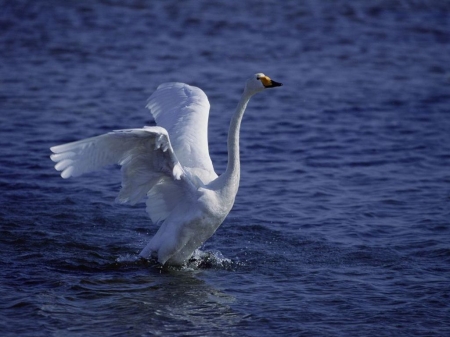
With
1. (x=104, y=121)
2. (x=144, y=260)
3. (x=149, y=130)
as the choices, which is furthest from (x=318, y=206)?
(x=104, y=121)

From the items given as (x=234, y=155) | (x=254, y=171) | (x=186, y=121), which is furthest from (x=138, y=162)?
(x=254, y=171)

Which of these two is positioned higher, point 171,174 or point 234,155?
point 234,155

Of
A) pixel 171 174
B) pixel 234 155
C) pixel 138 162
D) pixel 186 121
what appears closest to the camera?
pixel 138 162

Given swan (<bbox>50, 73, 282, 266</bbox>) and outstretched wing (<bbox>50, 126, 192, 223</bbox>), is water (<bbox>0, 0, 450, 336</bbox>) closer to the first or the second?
swan (<bbox>50, 73, 282, 266</bbox>)

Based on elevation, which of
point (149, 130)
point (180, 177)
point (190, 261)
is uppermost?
point (149, 130)

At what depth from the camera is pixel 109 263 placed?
31.3 feet

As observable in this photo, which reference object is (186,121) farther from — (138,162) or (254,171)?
(254,171)

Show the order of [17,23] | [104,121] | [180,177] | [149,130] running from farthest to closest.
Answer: [17,23] → [104,121] → [180,177] → [149,130]

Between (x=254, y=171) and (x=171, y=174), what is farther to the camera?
(x=254, y=171)

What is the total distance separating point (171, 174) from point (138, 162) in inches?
15.0

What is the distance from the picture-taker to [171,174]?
902 centimetres

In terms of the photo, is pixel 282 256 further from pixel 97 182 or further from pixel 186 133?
pixel 97 182

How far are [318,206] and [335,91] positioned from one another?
609cm

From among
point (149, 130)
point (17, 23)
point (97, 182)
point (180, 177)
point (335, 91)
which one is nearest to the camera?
point (149, 130)
